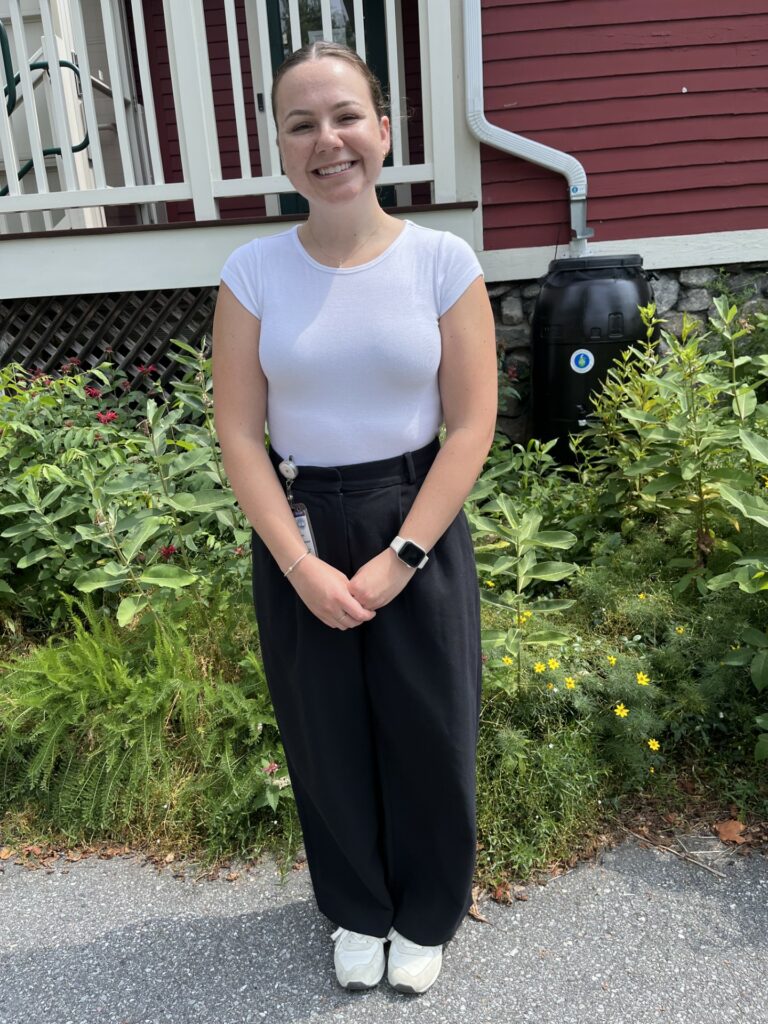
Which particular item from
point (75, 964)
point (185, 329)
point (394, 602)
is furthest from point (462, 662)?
point (185, 329)

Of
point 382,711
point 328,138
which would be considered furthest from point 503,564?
point 328,138

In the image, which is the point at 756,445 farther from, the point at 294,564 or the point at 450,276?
the point at 294,564

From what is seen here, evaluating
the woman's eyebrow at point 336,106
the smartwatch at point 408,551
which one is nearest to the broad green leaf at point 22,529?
the smartwatch at point 408,551

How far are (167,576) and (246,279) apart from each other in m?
1.22

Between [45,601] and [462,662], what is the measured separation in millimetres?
1976

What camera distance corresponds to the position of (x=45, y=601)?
2.99m

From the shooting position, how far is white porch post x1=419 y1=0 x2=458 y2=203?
452cm

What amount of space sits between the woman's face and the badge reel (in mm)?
483

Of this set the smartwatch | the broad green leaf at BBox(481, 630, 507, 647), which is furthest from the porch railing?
the smartwatch

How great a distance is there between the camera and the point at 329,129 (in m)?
1.36

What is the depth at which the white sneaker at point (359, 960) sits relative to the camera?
5.84 feet

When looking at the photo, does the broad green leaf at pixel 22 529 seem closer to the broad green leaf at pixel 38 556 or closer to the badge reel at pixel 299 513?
the broad green leaf at pixel 38 556

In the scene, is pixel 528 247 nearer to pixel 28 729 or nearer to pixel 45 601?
pixel 45 601

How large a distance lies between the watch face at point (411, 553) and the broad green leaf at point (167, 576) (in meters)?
1.12
